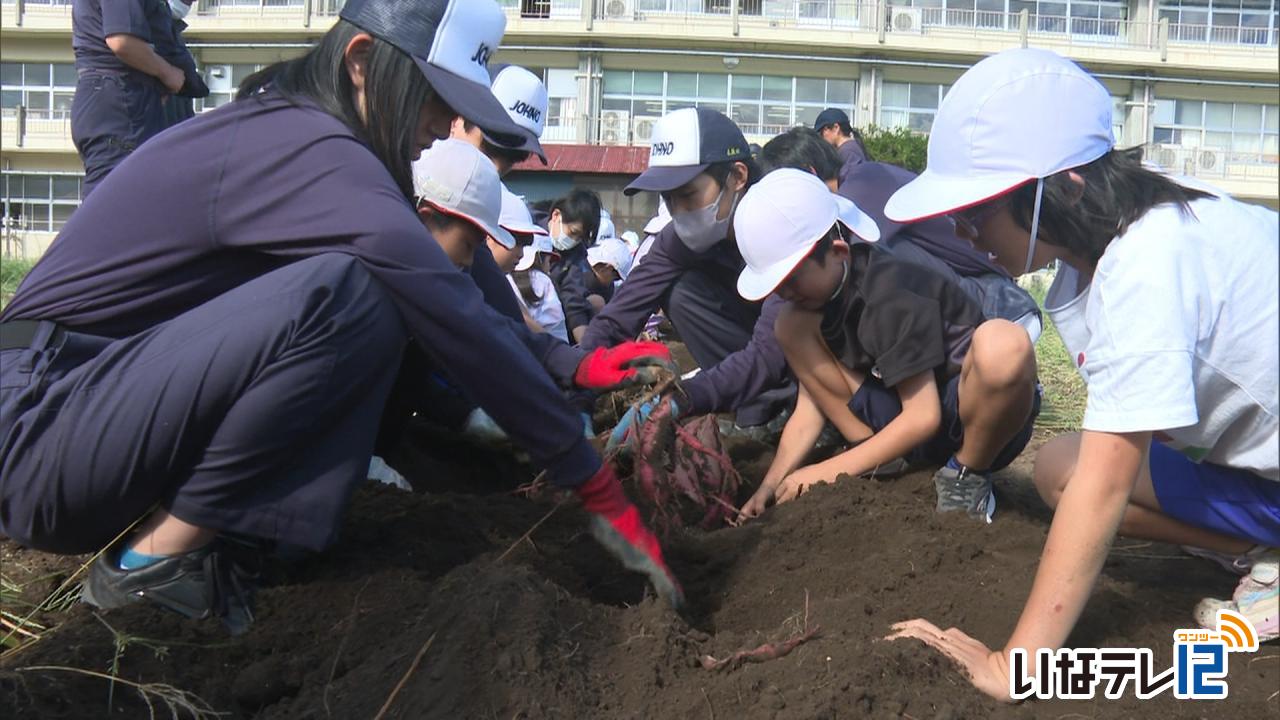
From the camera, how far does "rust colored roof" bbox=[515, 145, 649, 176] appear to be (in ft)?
77.0

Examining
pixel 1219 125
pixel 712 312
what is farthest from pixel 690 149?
pixel 1219 125

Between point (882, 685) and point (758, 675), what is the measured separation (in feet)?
0.67

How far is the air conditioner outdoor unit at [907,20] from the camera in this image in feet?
82.3

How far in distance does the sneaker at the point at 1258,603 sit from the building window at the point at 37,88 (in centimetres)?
2957

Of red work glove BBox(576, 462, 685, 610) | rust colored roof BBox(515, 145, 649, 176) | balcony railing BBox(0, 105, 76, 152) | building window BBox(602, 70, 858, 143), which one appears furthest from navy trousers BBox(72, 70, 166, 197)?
balcony railing BBox(0, 105, 76, 152)

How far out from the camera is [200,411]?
6.19 ft

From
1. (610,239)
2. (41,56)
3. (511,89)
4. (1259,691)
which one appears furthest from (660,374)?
(41,56)

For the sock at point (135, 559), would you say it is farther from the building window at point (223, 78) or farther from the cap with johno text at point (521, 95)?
the building window at point (223, 78)

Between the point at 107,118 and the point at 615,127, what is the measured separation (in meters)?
21.5

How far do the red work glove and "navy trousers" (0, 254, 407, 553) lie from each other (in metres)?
0.54

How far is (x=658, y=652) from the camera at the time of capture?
1.85 m

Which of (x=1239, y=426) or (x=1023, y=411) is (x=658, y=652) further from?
(x=1023, y=411)

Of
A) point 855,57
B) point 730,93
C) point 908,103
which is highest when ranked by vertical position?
point 855,57

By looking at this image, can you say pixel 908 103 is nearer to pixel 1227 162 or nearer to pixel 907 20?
pixel 907 20
